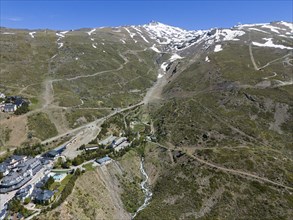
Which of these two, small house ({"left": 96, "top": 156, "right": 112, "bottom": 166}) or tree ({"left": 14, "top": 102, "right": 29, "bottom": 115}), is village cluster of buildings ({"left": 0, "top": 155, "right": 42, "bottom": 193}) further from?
tree ({"left": 14, "top": 102, "right": 29, "bottom": 115})

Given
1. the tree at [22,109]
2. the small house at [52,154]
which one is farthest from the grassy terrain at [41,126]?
the small house at [52,154]

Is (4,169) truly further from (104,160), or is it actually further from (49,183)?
(104,160)

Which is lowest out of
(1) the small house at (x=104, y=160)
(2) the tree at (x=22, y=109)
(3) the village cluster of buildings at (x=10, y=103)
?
(1) the small house at (x=104, y=160)

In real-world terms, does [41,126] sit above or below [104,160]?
above

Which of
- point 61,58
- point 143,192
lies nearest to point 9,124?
point 143,192

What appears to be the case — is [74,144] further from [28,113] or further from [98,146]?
[28,113]

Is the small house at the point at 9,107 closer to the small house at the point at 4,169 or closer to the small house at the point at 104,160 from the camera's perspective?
the small house at the point at 4,169

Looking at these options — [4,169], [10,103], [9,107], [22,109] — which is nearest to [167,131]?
[22,109]
